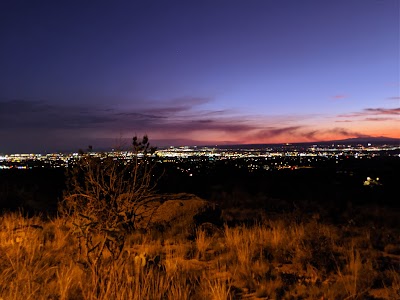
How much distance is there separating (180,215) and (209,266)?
3.27 meters

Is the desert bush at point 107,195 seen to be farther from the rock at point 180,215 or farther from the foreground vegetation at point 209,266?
the rock at point 180,215

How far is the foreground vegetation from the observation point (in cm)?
411

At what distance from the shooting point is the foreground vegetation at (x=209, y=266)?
4.11m

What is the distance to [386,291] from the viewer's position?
4480 mm

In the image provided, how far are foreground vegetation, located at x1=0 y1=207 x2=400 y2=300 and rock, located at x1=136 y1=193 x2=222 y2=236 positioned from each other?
57 cm

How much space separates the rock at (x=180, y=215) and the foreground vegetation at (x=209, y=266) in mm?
569

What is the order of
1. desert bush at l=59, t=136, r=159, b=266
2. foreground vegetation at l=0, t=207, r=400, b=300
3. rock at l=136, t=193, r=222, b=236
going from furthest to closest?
rock at l=136, t=193, r=222, b=236 < desert bush at l=59, t=136, r=159, b=266 < foreground vegetation at l=0, t=207, r=400, b=300

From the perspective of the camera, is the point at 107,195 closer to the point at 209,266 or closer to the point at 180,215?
the point at 209,266

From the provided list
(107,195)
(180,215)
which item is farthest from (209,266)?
(180,215)

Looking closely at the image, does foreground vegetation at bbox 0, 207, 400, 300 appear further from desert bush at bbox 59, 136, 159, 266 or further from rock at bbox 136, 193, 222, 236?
rock at bbox 136, 193, 222, 236

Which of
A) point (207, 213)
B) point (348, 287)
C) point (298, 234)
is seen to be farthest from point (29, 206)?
point (348, 287)

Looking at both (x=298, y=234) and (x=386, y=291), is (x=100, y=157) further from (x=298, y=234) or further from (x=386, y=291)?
(x=386, y=291)

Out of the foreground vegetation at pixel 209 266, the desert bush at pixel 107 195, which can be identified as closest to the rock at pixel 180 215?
the foreground vegetation at pixel 209 266

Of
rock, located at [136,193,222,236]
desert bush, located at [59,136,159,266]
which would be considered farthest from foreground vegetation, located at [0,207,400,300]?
rock, located at [136,193,222,236]
